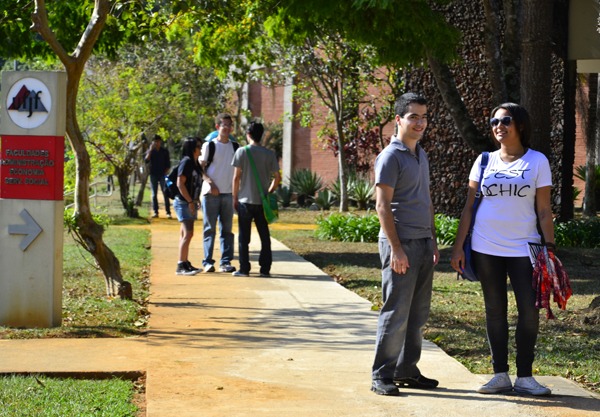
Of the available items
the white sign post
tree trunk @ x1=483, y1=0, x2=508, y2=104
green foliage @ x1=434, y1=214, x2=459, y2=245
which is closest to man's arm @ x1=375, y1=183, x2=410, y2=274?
the white sign post

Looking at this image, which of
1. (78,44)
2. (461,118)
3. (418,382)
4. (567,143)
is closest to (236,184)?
(78,44)

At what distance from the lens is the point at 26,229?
8.96m

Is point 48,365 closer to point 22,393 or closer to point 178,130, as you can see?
point 22,393

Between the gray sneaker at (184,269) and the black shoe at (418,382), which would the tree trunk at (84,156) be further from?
→ the black shoe at (418,382)

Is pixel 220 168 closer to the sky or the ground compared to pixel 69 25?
closer to the ground

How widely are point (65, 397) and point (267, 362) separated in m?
1.68

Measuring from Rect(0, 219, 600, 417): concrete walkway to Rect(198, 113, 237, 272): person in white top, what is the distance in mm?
1843

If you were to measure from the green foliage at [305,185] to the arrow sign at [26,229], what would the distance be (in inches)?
851

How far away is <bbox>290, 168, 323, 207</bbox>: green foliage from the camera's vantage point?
3053cm

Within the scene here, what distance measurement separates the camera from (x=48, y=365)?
7.43 metres

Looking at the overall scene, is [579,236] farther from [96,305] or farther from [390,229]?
[390,229]

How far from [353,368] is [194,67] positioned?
2279cm

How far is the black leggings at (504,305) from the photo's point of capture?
6.67 meters

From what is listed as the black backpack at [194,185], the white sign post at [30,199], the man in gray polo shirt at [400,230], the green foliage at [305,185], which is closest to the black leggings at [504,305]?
the man in gray polo shirt at [400,230]
